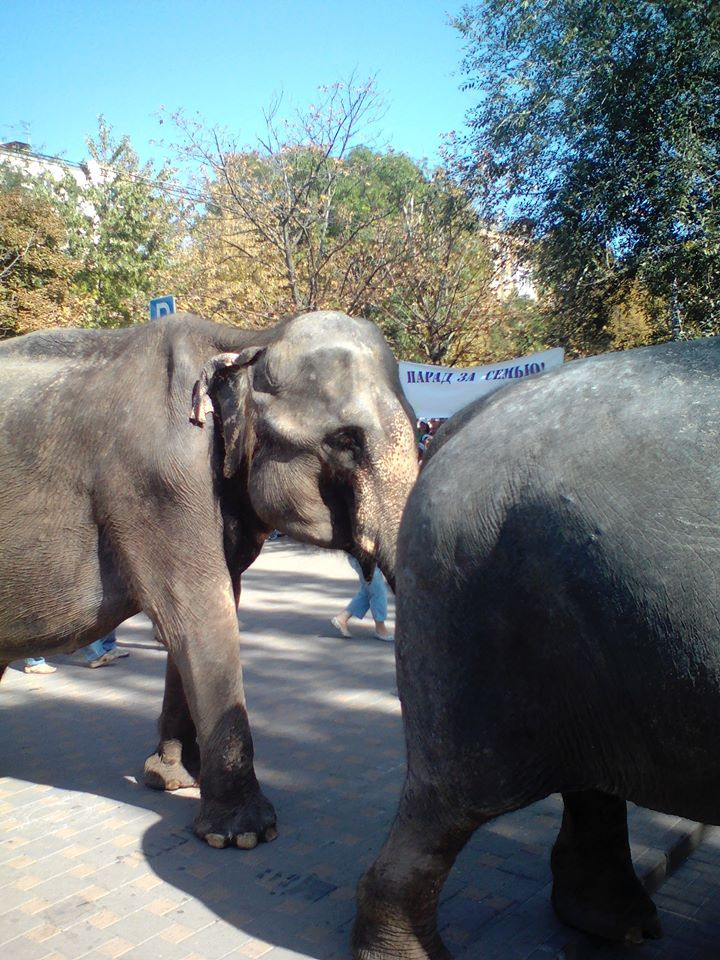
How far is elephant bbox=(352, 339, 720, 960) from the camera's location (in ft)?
6.49

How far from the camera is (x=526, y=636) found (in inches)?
85.9

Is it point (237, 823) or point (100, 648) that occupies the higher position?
point (237, 823)

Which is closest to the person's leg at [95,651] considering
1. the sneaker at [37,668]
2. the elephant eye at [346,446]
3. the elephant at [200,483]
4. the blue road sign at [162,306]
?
the sneaker at [37,668]

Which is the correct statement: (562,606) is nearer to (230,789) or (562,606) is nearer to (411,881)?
(411,881)

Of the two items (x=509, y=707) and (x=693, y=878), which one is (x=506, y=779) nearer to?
(x=509, y=707)

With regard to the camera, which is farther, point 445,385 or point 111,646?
point 445,385

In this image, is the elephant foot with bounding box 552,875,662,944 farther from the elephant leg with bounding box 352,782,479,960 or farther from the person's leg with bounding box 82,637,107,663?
the person's leg with bounding box 82,637,107,663

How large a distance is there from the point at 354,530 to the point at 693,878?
1915mm

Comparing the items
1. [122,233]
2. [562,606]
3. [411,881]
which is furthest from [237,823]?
[122,233]

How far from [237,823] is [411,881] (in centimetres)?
143

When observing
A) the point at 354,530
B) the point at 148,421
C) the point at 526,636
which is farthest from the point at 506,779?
the point at 148,421

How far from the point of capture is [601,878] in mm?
3033

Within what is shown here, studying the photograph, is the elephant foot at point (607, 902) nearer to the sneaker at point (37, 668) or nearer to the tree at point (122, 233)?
the sneaker at point (37, 668)

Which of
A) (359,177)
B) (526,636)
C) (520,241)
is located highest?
(359,177)
